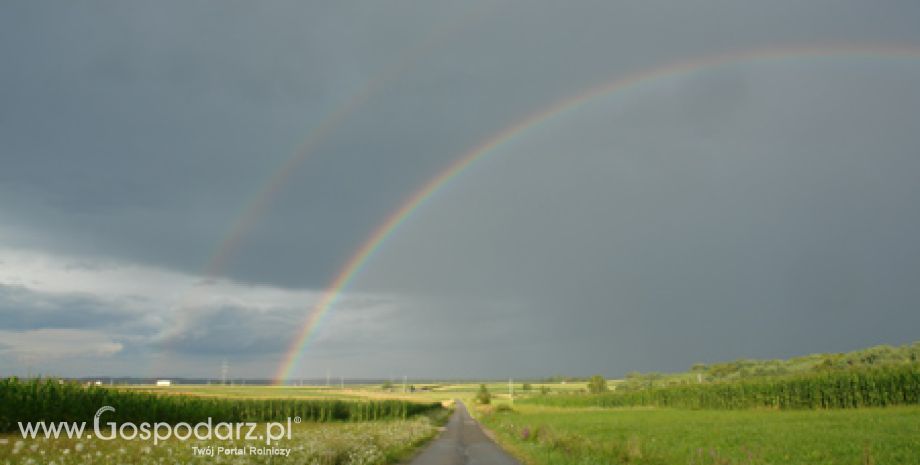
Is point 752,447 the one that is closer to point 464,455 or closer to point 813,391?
point 464,455

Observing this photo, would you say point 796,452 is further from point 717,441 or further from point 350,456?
point 350,456

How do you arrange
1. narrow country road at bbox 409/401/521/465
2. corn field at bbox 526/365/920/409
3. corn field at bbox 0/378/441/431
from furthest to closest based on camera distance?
corn field at bbox 526/365/920/409
narrow country road at bbox 409/401/521/465
corn field at bbox 0/378/441/431

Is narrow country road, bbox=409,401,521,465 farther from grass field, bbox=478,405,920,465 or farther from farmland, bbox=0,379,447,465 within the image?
farmland, bbox=0,379,447,465

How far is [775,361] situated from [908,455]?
126 meters

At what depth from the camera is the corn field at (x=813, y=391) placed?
49625mm

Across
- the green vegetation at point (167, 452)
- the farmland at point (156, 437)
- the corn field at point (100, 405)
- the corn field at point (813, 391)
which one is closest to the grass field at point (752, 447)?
the green vegetation at point (167, 452)

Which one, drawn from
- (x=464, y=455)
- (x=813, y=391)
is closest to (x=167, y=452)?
(x=464, y=455)

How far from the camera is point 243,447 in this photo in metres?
15.7

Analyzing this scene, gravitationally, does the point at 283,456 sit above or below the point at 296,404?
above

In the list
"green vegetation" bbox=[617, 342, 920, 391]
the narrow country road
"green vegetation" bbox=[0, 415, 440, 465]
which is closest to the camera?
"green vegetation" bbox=[0, 415, 440, 465]

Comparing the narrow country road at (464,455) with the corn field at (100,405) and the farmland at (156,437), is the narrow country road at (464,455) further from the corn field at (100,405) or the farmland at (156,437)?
the corn field at (100,405)

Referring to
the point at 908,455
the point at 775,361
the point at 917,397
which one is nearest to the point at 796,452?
the point at 908,455

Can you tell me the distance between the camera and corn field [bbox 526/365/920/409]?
1954 inches

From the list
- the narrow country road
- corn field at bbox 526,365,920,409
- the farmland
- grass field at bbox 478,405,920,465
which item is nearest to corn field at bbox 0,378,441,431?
the farmland
